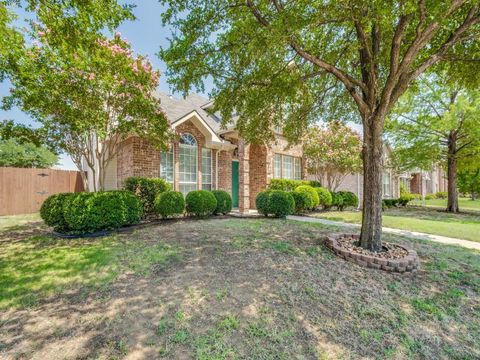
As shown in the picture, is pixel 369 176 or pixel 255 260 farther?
pixel 369 176

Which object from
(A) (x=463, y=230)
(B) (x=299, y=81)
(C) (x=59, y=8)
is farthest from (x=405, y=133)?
(C) (x=59, y=8)

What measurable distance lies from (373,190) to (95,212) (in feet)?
23.9

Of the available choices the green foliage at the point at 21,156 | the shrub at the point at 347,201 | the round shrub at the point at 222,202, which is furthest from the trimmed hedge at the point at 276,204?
the green foliage at the point at 21,156

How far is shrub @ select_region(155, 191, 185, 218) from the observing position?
8.85 metres

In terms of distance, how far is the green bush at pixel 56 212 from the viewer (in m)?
7.04

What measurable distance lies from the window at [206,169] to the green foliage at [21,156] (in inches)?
917

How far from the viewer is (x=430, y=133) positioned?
16.0 meters

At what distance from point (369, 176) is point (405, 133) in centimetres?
1403

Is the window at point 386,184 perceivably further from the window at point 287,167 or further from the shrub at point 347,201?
the window at point 287,167

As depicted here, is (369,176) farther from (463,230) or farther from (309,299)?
(463,230)

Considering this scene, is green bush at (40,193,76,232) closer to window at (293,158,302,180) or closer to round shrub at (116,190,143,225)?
round shrub at (116,190,143,225)

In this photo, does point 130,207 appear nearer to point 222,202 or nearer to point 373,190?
point 222,202

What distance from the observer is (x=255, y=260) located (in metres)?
4.94

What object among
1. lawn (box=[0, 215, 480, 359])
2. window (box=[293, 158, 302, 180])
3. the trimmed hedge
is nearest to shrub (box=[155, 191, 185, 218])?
lawn (box=[0, 215, 480, 359])
